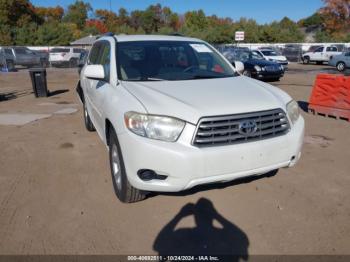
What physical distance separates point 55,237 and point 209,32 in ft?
209

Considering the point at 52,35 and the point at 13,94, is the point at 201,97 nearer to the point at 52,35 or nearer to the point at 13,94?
the point at 13,94

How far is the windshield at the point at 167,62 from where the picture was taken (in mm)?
4277

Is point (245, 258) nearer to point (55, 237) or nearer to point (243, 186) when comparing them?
point (243, 186)

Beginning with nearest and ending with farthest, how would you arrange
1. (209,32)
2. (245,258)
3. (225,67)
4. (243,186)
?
(245,258), (243,186), (225,67), (209,32)

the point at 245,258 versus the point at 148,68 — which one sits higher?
the point at 148,68

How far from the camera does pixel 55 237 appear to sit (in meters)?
3.26

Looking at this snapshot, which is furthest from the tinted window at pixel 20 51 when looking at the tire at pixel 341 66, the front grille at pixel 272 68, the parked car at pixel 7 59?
the tire at pixel 341 66

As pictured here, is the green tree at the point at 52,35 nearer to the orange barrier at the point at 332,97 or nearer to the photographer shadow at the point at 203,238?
the orange barrier at the point at 332,97

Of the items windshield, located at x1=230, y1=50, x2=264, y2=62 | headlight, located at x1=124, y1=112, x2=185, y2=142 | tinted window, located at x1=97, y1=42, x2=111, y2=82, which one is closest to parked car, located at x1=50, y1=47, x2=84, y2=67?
windshield, located at x1=230, y1=50, x2=264, y2=62

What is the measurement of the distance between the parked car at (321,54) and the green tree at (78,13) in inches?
3095

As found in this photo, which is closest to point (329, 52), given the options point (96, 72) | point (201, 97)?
point (96, 72)

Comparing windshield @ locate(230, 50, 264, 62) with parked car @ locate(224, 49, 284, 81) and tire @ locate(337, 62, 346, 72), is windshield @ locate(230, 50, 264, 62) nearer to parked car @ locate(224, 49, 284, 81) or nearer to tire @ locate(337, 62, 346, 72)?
parked car @ locate(224, 49, 284, 81)

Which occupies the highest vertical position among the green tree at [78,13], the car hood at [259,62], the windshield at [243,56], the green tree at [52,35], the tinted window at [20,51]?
the green tree at [78,13]

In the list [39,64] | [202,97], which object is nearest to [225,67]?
[202,97]
